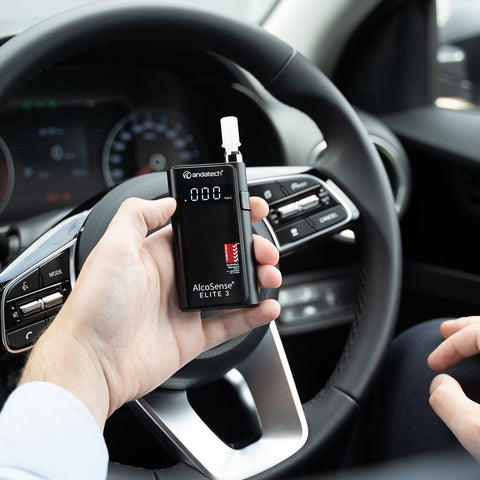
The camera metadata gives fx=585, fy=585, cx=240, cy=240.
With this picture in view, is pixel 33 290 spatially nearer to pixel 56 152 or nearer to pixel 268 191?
pixel 268 191

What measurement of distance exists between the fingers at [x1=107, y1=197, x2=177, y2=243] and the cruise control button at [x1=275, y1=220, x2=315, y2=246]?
0.22 meters

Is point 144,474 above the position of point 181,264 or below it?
below

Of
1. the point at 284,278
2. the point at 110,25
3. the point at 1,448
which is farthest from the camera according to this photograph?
the point at 284,278

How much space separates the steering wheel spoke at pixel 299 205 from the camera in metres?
0.84

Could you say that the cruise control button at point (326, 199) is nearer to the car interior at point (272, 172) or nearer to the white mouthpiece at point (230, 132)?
the car interior at point (272, 172)

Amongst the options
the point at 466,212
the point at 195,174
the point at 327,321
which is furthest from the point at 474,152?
the point at 195,174

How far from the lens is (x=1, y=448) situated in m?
0.50

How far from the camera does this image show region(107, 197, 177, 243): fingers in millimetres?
636

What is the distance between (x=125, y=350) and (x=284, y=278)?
585 millimetres

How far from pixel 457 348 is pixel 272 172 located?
1.17ft

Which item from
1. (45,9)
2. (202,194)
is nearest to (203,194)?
(202,194)

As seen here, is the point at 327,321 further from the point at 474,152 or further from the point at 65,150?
the point at 65,150

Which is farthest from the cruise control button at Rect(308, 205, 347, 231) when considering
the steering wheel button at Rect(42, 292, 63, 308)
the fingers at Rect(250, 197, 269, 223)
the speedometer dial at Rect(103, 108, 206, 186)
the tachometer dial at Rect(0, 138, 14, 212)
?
the tachometer dial at Rect(0, 138, 14, 212)

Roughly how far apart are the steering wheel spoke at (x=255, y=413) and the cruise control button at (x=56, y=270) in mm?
187
